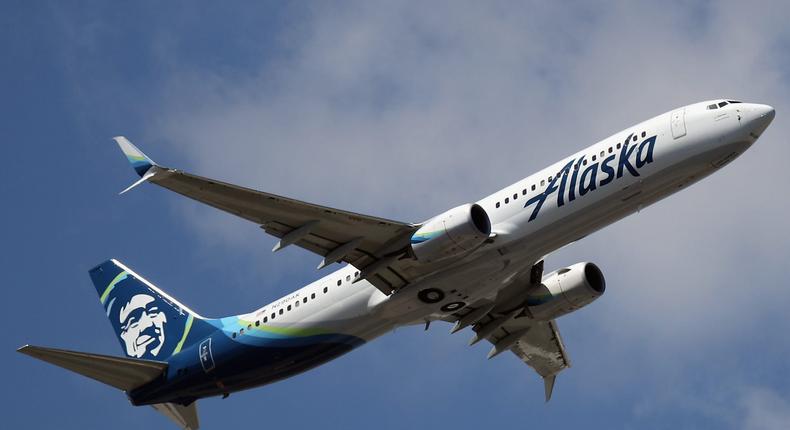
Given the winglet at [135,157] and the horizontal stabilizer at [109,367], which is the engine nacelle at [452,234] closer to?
the winglet at [135,157]

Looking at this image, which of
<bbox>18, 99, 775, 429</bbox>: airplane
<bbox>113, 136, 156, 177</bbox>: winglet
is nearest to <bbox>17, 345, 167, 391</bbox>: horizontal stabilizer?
<bbox>18, 99, 775, 429</bbox>: airplane

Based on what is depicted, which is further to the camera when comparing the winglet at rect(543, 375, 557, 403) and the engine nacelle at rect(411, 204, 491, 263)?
the winglet at rect(543, 375, 557, 403)

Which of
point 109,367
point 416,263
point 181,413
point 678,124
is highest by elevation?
point 678,124

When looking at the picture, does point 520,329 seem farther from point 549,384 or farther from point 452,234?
point 452,234

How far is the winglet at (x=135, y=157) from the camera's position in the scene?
128 feet

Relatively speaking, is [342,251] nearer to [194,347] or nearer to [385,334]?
[385,334]

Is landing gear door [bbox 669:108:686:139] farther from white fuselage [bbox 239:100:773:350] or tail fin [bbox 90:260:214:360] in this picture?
tail fin [bbox 90:260:214:360]

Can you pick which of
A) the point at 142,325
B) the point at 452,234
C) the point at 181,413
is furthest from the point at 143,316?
the point at 452,234

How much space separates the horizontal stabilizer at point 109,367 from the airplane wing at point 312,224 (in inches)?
359

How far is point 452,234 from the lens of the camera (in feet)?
139

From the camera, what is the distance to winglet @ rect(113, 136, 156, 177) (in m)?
39.0

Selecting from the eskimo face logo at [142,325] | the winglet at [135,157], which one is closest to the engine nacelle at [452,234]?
the winglet at [135,157]

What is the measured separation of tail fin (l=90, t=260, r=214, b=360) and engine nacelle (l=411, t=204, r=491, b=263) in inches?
443

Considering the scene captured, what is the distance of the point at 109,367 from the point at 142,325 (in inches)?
201
